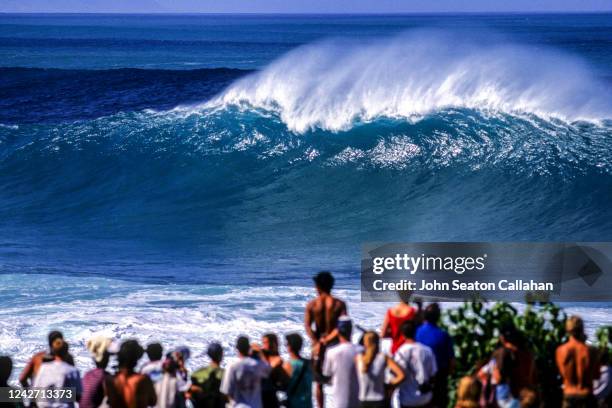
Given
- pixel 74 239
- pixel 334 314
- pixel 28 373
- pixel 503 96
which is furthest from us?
pixel 503 96

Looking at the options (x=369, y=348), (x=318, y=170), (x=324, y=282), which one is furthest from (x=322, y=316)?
(x=318, y=170)

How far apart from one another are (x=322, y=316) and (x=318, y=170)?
41.8ft

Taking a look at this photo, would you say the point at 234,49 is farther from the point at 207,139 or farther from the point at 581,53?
the point at 207,139

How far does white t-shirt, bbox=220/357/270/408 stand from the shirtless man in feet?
2.33

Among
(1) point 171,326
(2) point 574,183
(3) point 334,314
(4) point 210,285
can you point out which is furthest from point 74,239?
(3) point 334,314

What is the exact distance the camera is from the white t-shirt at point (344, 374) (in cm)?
637

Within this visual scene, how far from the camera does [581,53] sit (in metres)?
69.0

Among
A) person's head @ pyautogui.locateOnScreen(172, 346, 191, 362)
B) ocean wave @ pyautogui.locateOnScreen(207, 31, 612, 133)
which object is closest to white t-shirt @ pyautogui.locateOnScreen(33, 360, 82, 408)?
person's head @ pyautogui.locateOnScreen(172, 346, 191, 362)

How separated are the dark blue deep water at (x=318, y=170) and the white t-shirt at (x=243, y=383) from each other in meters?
7.26

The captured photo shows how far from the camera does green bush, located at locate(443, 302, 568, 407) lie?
6.57 m

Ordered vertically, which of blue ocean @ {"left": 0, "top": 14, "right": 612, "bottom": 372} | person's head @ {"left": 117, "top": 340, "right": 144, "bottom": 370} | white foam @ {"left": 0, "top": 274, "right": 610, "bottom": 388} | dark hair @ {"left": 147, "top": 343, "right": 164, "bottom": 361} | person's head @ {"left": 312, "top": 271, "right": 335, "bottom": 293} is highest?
blue ocean @ {"left": 0, "top": 14, "right": 612, "bottom": 372}

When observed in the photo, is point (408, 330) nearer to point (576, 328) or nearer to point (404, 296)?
point (404, 296)

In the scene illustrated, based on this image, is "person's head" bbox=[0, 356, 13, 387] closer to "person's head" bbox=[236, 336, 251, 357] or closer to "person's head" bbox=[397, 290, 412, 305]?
"person's head" bbox=[236, 336, 251, 357]

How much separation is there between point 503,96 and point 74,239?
920cm
